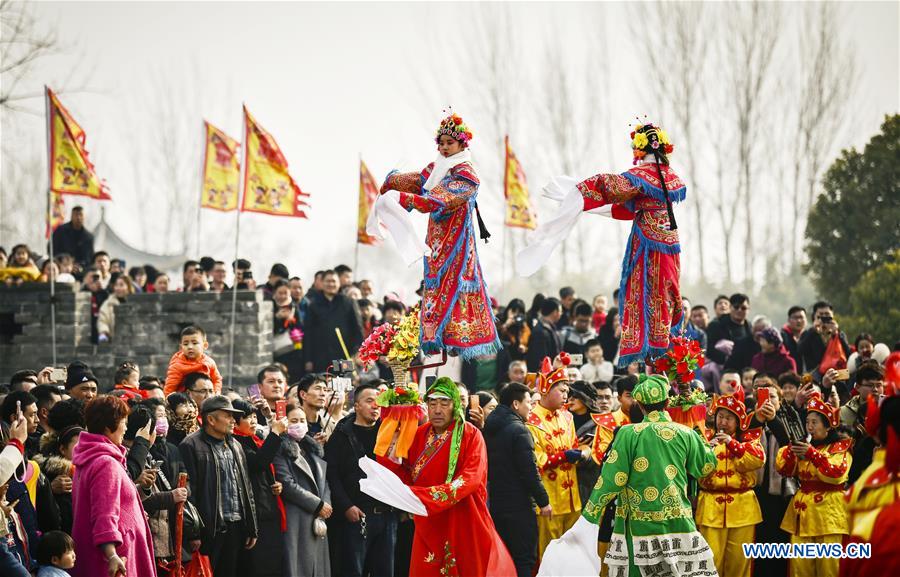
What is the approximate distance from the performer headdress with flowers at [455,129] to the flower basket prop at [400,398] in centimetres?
134

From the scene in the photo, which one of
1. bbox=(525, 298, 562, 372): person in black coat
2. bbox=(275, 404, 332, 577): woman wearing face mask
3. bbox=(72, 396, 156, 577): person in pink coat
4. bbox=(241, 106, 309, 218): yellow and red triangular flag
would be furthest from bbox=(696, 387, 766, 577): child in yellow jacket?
bbox=(241, 106, 309, 218): yellow and red triangular flag

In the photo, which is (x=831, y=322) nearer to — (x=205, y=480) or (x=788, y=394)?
(x=788, y=394)

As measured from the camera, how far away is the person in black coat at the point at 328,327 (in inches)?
555

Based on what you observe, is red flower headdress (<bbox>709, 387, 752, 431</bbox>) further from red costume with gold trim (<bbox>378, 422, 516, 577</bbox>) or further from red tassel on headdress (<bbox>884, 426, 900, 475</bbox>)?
red tassel on headdress (<bbox>884, 426, 900, 475</bbox>)

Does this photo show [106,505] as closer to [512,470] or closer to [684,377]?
[512,470]

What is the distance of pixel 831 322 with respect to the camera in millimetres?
14102

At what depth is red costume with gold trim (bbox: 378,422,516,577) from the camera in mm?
8609

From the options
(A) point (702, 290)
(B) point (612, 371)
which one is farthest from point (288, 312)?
(A) point (702, 290)

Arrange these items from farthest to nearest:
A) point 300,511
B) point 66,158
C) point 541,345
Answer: point 66,158 → point 541,345 → point 300,511

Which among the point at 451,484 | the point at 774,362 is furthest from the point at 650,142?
the point at 774,362

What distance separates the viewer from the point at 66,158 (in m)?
15.1

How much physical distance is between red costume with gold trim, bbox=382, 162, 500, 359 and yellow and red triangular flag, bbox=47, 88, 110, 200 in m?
7.43

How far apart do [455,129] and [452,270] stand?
98cm

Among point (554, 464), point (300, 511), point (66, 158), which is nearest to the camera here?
point (300, 511)
